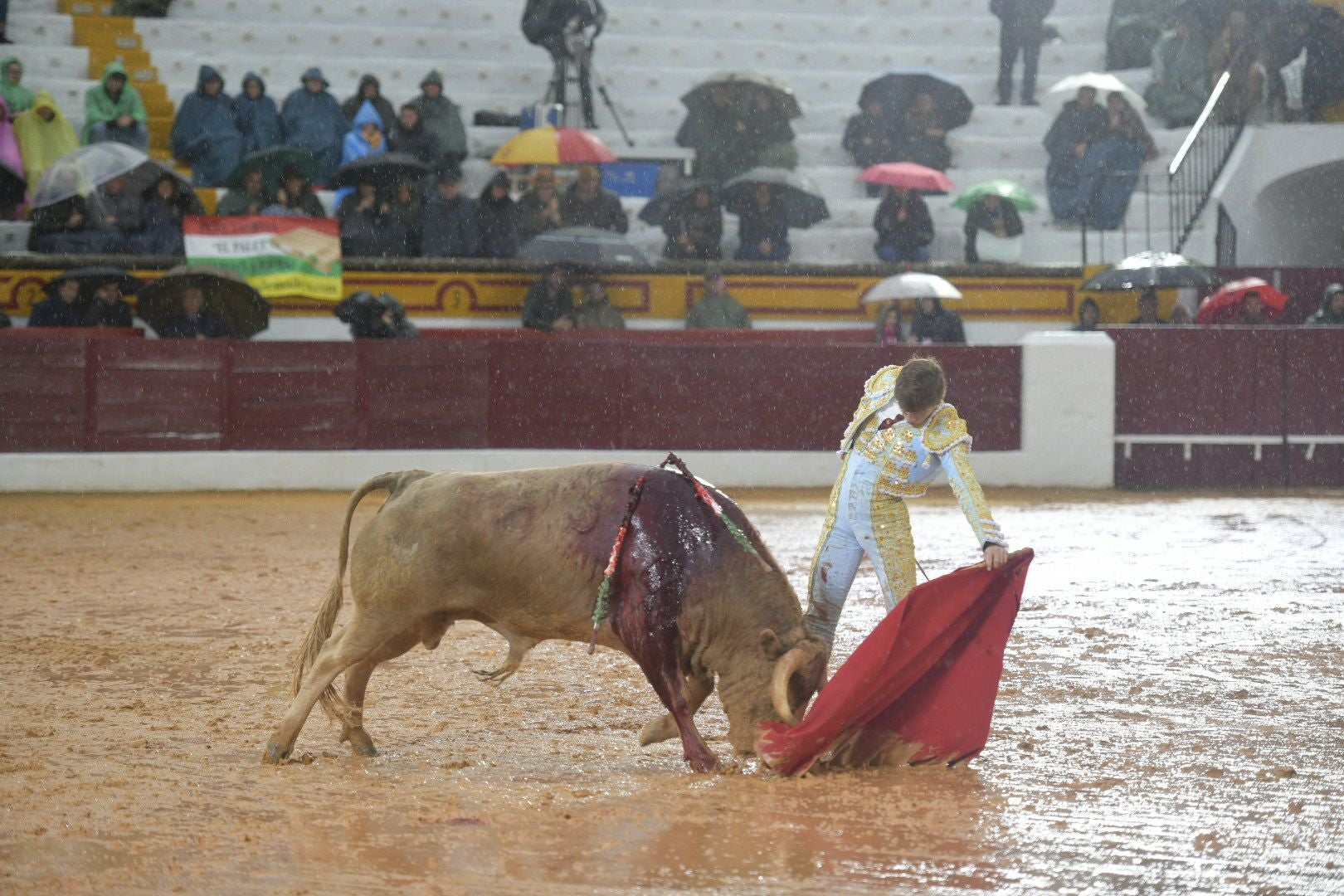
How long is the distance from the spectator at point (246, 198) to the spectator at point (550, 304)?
2286mm

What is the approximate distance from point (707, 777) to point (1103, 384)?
30.7ft

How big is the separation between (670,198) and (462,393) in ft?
9.40

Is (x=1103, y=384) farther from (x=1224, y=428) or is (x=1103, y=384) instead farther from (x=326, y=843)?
(x=326, y=843)

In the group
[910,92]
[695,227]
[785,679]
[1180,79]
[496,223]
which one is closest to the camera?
[785,679]

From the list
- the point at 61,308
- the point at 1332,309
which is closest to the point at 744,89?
the point at 1332,309

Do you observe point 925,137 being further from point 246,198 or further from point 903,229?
point 246,198

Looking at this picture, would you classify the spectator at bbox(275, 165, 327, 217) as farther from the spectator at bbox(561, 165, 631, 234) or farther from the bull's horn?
the bull's horn

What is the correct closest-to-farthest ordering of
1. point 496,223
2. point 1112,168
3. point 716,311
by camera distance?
1. point 716,311
2. point 496,223
3. point 1112,168

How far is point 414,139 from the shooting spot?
1449 centimetres

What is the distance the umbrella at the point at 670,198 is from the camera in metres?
14.2

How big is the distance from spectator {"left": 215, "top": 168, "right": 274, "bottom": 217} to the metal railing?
8066 millimetres

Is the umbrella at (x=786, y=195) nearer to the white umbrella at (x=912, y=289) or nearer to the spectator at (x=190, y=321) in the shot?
the white umbrella at (x=912, y=289)

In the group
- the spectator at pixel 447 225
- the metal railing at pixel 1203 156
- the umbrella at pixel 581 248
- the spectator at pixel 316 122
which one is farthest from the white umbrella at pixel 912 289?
the spectator at pixel 316 122

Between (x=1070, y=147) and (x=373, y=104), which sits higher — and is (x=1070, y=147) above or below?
below
